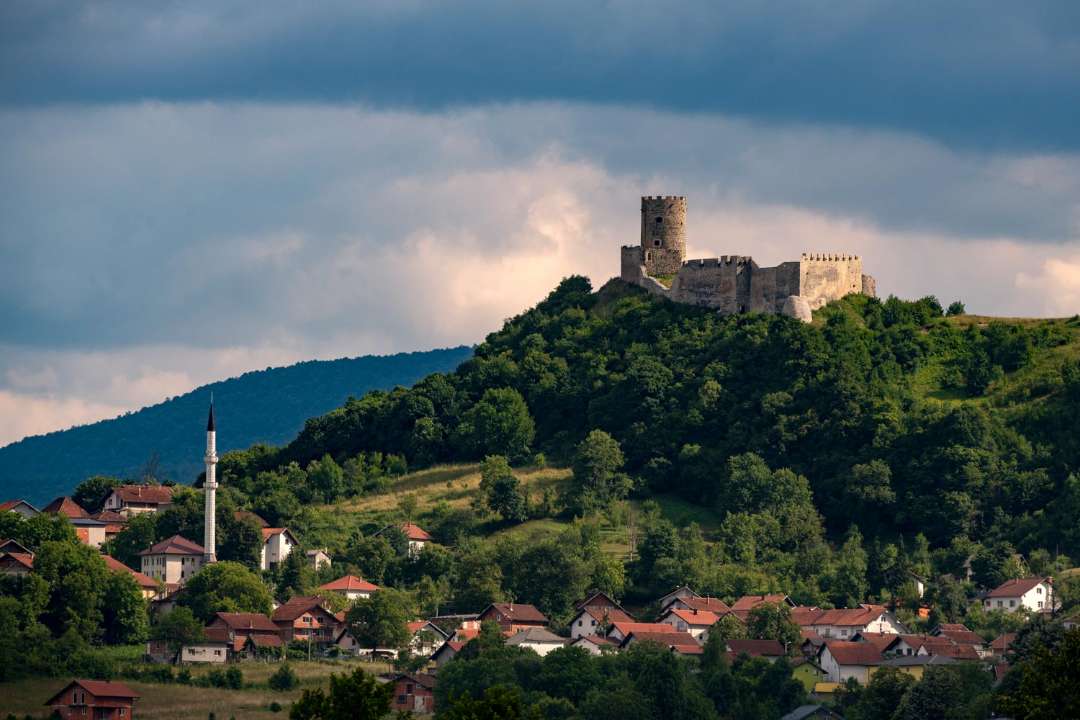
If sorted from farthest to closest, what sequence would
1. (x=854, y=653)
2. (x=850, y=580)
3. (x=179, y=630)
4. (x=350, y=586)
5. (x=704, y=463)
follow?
(x=704, y=463), (x=350, y=586), (x=850, y=580), (x=179, y=630), (x=854, y=653)

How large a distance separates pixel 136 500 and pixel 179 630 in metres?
28.2

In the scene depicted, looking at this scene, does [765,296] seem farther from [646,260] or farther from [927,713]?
[927,713]

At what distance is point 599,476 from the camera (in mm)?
118188

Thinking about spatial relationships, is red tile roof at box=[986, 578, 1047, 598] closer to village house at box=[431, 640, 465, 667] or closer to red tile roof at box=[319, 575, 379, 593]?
village house at box=[431, 640, 465, 667]

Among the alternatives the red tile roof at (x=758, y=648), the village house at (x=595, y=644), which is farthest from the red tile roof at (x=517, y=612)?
the red tile roof at (x=758, y=648)

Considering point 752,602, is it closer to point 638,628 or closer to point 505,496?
point 638,628

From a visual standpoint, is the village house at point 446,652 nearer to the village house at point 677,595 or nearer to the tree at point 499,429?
the village house at point 677,595

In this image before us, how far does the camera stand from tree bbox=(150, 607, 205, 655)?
9831 cm

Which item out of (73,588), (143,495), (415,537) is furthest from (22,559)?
(143,495)

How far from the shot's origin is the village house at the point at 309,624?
3994 inches

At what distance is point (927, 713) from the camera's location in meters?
78.4

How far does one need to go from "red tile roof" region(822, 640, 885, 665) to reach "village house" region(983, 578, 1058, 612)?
963 cm

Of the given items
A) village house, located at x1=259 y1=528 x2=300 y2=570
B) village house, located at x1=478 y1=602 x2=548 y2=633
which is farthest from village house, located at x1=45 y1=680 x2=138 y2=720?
village house, located at x1=259 y1=528 x2=300 y2=570

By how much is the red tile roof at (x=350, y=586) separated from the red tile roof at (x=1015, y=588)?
2549 cm
